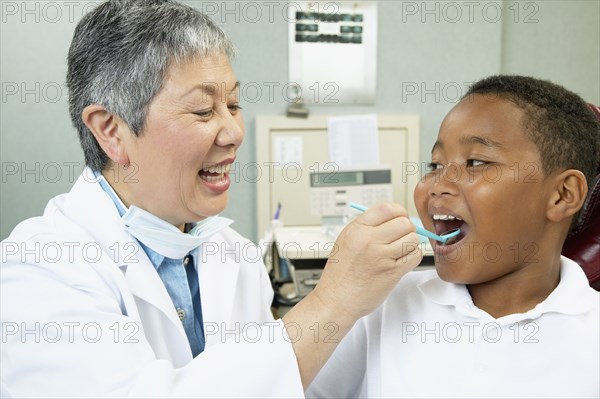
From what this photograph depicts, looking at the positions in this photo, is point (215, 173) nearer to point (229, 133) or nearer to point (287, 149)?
point (229, 133)

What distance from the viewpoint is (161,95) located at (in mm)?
922

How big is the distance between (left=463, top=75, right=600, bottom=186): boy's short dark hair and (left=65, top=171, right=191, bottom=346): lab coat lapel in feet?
2.15

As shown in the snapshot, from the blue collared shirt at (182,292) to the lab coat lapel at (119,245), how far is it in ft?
0.10

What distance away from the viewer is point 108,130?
97cm

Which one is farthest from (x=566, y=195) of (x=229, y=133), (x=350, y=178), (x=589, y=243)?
(x=350, y=178)

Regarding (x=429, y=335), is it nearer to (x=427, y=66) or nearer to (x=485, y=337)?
(x=485, y=337)

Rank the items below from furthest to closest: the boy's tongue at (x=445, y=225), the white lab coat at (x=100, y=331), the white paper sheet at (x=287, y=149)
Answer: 1. the white paper sheet at (x=287, y=149)
2. the boy's tongue at (x=445, y=225)
3. the white lab coat at (x=100, y=331)

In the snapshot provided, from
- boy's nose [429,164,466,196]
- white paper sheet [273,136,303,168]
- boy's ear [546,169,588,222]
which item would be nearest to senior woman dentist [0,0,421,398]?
boy's nose [429,164,466,196]

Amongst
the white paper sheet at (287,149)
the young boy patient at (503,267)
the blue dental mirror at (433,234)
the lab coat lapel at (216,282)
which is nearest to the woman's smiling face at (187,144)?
the lab coat lapel at (216,282)

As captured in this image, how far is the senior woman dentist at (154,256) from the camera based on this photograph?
784 mm

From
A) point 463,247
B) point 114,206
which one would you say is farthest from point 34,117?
point 463,247

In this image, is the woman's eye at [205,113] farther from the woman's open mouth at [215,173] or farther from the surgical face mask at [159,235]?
the surgical face mask at [159,235]

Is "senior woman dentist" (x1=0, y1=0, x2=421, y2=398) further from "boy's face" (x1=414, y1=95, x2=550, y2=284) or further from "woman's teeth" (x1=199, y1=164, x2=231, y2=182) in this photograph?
"boy's face" (x1=414, y1=95, x2=550, y2=284)

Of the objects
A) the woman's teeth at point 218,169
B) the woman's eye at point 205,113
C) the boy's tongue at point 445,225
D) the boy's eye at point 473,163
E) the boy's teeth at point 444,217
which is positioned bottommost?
the boy's tongue at point 445,225
